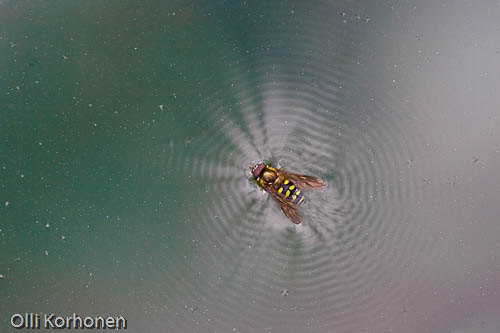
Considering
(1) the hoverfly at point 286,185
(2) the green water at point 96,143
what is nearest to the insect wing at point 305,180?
(1) the hoverfly at point 286,185

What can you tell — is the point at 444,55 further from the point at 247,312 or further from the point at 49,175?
the point at 49,175

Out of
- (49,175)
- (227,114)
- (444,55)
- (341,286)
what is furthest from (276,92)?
(49,175)

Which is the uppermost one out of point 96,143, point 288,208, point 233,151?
point 96,143

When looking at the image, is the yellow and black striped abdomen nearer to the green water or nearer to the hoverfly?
the hoverfly

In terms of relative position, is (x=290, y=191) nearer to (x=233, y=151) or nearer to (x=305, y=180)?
(x=305, y=180)

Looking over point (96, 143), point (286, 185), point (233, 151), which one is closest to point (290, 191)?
point (286, 185)

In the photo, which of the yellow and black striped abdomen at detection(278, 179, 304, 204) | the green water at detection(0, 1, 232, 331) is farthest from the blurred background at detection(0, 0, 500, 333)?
the yellow and black striped abdomen at detection(278, 179, 304, 204)
